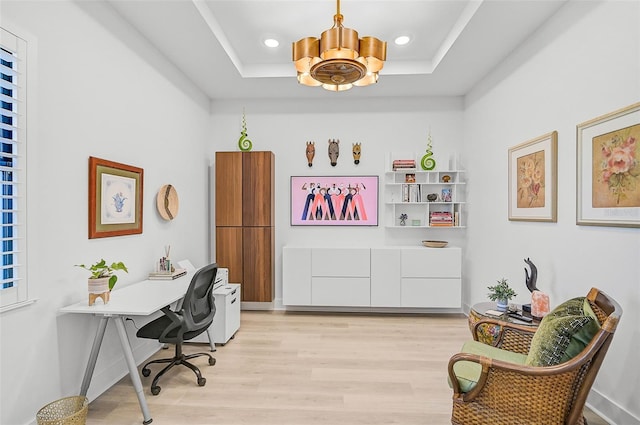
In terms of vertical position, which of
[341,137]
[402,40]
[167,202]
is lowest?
[167,202]

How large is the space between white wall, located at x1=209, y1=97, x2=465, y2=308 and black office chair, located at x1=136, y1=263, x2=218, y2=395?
1987 millimetres

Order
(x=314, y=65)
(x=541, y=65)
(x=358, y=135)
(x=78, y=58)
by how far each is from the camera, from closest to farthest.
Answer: (x=314, y=65) < (x=78, y=58) < (x=541, y=65) < (x=358, y=135)

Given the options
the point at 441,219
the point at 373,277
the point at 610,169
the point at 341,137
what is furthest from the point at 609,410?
→ the point at 341,137

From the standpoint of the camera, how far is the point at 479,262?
4125mm

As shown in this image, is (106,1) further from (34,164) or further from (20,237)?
(20,237)

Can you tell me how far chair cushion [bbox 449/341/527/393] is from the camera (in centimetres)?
176

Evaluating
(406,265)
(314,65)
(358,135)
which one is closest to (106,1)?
(314,65)

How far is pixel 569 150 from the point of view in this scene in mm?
2553

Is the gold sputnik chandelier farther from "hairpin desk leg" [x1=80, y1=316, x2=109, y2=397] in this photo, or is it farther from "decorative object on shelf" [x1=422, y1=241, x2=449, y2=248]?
"decorative object on shelf" [x1=422, y1=241, x2=449, y2=248]

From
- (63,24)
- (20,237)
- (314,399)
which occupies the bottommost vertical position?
(314,399)

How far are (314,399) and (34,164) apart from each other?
7.62 feet

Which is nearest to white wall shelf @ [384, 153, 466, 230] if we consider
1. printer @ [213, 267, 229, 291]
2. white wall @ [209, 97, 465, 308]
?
white wall @ [209, 97, 465, 308]

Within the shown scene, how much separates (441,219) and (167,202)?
328cm

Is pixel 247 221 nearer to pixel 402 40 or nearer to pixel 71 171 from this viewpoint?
pixel 71 171
